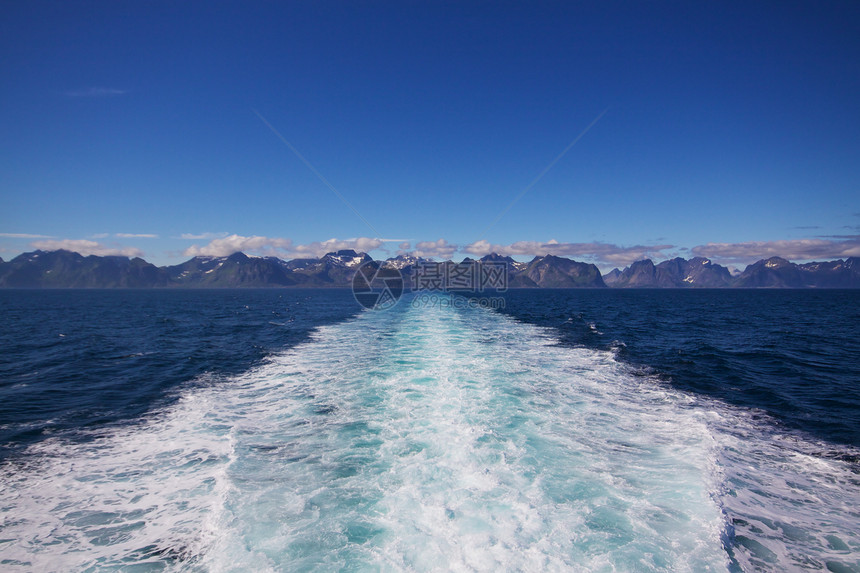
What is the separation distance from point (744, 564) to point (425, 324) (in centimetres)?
3082

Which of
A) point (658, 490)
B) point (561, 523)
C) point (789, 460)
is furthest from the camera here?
point (789, 460)

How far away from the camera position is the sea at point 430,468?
19.2 ft

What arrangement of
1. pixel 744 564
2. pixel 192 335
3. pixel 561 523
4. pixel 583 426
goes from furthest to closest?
pixel 192 335 → pixel 583 426 → pixel 561 523 → pixel 744 564

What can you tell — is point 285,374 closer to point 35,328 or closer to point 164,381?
point 164,381

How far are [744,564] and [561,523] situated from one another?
102 inches

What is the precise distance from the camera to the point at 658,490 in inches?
295

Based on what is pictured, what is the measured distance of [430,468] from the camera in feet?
27.6

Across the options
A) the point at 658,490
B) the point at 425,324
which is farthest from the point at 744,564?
the point at 425,324

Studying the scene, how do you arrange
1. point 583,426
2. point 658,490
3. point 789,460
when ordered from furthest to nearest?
point 583,426, point 789,460, point 658,490

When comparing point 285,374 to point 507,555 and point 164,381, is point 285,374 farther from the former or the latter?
point 507,555

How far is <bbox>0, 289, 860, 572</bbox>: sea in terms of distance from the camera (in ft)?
19.2

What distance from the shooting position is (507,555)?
5.67 meters

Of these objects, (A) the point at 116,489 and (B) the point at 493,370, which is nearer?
(A) the point at 116,489

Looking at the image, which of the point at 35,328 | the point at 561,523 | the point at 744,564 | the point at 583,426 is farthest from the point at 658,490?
the point at 35,328
